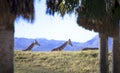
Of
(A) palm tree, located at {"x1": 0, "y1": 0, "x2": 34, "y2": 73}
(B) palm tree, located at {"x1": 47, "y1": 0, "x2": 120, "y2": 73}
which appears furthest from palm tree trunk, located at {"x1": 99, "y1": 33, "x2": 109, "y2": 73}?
(A) palm tree, located at {"x1": 0, "y1": 0, "x2": 34, "y2": 73}

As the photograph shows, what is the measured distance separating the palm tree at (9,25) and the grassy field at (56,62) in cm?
1445

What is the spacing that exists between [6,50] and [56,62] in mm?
20279

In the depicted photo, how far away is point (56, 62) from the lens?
121 feet

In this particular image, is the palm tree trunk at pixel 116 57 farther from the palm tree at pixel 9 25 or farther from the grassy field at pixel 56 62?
the grassy field at pixel 56 62

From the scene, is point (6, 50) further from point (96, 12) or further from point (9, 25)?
point (96, 12)

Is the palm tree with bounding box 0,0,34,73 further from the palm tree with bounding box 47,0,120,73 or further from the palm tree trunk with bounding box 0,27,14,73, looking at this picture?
the palm tree with bounding box 47,0,120,73

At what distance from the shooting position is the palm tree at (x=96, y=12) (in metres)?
16.5

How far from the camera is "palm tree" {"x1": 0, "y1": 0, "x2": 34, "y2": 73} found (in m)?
16.5

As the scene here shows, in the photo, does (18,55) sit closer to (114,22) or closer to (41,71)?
(41,71)

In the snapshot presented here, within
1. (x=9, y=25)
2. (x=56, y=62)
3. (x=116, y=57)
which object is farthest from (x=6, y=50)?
(x=56, y=62)

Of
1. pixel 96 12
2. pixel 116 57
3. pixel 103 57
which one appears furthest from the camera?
pixel 103 57

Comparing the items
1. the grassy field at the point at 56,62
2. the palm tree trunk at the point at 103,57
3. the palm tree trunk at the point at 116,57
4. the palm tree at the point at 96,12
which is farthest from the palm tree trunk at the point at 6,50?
the grassy field at the point at 56,62

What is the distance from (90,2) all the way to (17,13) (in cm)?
276

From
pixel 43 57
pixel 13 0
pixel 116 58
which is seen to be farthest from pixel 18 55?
pixel 13 0
